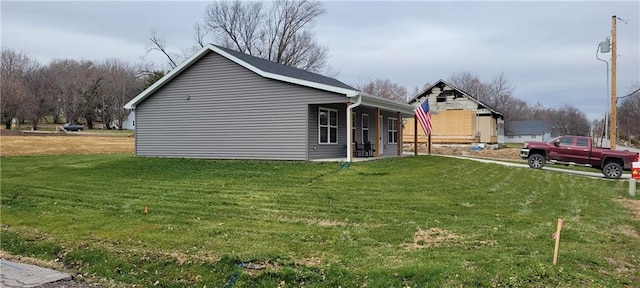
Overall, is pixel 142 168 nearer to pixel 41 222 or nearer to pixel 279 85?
pixel 279 85

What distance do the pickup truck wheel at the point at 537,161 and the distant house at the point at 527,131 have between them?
59452 mm

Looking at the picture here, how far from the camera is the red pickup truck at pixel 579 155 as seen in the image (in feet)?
61.1

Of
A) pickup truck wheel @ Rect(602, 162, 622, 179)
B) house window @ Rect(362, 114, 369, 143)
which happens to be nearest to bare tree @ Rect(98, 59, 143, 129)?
house window @ Rect(362, 114, 369, 143)

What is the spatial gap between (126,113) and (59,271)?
7763 centimetres

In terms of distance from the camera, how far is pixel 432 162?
18828 millimetres

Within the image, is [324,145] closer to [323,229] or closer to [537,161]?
[323,229]

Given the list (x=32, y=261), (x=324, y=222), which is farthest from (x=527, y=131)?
(x=32, y=261)

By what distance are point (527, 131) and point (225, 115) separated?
232 feet

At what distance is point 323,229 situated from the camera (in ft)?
24.5

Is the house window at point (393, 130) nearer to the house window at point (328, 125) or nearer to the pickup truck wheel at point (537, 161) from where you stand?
the house window at point (328, 125)

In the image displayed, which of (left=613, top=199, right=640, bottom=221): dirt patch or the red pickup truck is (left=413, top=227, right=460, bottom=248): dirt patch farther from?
the red pickup truck

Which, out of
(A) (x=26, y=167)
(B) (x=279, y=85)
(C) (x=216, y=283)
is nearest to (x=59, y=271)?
(C) (x=216, y=283)

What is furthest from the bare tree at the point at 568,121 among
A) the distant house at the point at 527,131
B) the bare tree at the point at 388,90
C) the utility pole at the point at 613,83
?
the utility pole at the point at 613,83

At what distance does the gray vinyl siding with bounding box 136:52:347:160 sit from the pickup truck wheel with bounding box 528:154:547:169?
9309mm
